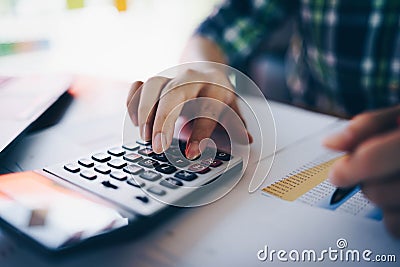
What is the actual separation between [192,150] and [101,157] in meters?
0.07

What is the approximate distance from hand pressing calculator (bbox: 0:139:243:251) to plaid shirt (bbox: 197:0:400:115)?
25cm

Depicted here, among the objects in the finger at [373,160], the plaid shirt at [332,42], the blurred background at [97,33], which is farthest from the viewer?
the blurred background at [97,33]

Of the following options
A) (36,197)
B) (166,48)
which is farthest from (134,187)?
(166,48)

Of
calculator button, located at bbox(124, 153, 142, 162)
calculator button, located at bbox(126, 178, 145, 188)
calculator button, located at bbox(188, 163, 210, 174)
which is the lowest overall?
calculator button, located at bbox(188, 163, 210, 174)

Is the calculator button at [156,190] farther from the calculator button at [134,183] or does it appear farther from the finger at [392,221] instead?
the finger at [392,221]

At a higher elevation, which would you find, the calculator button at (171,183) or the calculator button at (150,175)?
the calculator button at (150,175)

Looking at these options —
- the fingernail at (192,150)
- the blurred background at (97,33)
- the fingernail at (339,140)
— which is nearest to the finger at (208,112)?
the fingernail at (192,150)

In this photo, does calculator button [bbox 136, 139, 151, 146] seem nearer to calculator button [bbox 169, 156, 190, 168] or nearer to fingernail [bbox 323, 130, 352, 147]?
calculator button [bbox 169, 156, 190, 168]

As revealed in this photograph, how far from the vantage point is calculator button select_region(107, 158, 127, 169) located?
1.06 ft

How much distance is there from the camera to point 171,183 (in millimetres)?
296

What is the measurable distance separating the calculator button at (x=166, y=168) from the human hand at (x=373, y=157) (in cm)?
12

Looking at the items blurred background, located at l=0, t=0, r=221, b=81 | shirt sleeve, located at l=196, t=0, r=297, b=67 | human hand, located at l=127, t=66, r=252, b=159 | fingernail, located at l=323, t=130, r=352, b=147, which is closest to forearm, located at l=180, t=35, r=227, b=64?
shirt sleeve, located at l=196, t=0, r=297, b=67

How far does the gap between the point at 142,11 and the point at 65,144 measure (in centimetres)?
126

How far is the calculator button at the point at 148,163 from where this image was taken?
0.32 m
